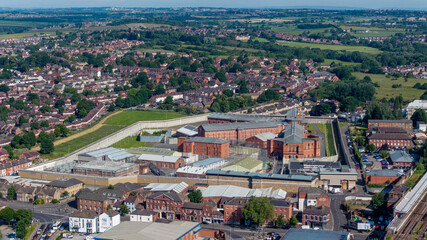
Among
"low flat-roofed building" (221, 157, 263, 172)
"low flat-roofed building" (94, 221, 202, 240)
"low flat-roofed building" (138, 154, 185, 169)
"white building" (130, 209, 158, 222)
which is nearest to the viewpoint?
"low flat-roofed building" (94, 221, 202, 240)

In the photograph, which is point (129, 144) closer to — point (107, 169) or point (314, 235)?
point (107, 169)

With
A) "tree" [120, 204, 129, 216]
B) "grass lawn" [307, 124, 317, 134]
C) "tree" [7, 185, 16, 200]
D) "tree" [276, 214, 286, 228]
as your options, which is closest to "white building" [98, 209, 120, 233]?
"tree" [120, 204, 129, 216]

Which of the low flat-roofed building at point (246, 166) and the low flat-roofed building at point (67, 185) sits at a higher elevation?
the low flat-roofed building at point (246, 166)

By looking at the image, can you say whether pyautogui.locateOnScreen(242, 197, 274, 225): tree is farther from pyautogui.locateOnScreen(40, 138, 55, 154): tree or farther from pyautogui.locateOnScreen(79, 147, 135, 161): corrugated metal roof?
pyautogui.locateOnScreen(40, 138, 55, 154): tree

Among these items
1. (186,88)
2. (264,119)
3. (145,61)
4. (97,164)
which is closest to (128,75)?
(145,61)

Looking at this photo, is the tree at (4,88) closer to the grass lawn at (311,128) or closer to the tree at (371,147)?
the grass lawn at (311,128)

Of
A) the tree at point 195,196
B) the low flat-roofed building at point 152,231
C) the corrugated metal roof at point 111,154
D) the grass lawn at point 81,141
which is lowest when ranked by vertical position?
the grass lawn at point 81,141

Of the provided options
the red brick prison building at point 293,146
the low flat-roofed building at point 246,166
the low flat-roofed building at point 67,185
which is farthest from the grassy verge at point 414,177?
the low flat-roofed building at point 67,185
